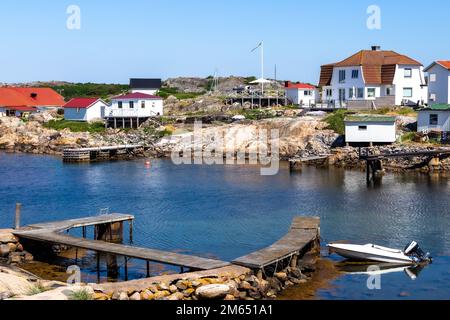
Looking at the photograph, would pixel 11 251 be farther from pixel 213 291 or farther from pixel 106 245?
pixel 213 291

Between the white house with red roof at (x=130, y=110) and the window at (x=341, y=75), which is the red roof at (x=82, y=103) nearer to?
the white house with red roof at (x=130, y=110)

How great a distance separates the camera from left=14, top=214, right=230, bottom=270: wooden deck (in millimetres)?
27797

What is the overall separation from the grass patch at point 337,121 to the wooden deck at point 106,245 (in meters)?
36.2

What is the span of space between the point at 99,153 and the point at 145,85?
108 feet

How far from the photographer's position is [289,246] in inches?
1195

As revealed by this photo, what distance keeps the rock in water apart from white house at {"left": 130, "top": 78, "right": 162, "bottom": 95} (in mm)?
81942

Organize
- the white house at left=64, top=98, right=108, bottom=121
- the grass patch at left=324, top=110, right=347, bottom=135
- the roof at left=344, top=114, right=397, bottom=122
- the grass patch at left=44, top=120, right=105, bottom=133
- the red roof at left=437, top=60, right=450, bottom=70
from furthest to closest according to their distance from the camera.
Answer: the white house at left=64, top=98, right=108, bottom=121
the grass patch at left=44, top=120, right=105, bottom=133
the red roof at left=437, top=60, right=450, bottom=70
the grass patch at left=324, top=110, right=347, bottom=135
the roof at left=344, top=114, right=397, bottom=122

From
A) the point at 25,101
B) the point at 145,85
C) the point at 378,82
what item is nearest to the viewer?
the point at 378,82

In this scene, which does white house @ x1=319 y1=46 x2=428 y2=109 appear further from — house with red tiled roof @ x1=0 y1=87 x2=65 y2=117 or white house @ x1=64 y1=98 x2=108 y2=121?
house with red tiled roof @ x1=0 y1=87 x2=65 y2=117

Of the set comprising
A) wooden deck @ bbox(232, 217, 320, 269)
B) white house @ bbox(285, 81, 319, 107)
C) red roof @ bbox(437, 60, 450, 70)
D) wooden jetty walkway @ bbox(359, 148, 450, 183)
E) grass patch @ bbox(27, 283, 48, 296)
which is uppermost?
red roof @ bbox(437, 60, 450, 70)

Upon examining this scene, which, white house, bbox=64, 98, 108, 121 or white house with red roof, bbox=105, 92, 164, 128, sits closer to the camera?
white house with red roof, bbox=105, 92, 164, 128

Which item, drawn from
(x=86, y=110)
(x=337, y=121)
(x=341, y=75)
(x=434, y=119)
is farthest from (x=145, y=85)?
(x=434, y=119)

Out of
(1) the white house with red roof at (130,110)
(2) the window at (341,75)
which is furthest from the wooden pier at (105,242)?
(1) the white house with red roof at (130,110)

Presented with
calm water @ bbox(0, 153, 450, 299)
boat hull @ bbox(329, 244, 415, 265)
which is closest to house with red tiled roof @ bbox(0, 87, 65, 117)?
calm water @ bbox(0, 153, 450, 299)
